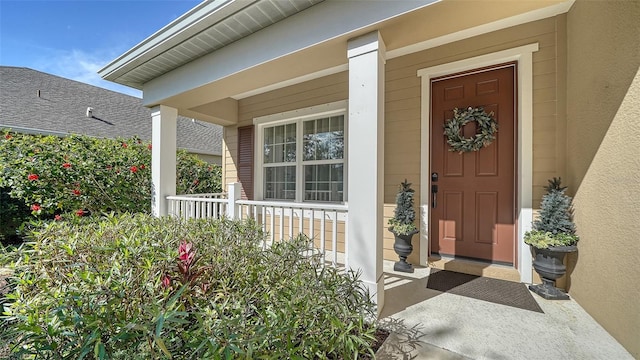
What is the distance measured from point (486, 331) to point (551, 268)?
1.06m

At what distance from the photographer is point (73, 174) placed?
428cm

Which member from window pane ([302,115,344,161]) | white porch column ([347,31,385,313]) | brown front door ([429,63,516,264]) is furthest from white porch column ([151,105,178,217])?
brown front door ([429,63,516,264])

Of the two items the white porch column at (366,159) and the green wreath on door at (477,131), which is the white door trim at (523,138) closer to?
the green wreath on door at (477,131)

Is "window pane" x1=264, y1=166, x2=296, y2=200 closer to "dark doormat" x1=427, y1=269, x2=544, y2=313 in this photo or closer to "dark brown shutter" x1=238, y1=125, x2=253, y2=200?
"dark brown shutter" x1=238, y1=125, x2=253, y2=200

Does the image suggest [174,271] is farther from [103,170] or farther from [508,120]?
[103,170]

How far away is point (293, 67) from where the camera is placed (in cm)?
281

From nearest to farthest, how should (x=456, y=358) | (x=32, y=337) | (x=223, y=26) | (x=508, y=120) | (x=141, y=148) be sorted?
(x=32, y=337), (x=456, y=358), (x=223, y=26), (x=508, y=120), (x=141, y=148)

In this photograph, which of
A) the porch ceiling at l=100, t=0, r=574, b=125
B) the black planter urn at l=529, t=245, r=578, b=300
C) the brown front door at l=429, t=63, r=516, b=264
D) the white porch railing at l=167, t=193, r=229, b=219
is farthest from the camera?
the white porch railing at l=167, t=193, r=229, b=219

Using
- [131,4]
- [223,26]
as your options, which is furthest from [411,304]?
[131,4]

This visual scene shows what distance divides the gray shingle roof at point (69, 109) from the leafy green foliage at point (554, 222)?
10989mm

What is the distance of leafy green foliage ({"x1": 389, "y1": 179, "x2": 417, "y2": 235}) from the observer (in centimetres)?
314

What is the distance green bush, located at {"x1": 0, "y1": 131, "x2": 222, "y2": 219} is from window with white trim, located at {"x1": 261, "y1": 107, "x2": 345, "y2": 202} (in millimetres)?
2319

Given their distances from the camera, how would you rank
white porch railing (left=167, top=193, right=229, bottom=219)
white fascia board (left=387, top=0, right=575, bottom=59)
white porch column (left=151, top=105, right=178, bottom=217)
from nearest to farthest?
white fascia board (left=387, top=0, right=575, bottom=59) < white porch railing (left=167, top=193, right=229, bottom=219) < white porch column (left=151, top=105, right=178, bottom=217)

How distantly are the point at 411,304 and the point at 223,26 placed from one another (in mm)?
3344
